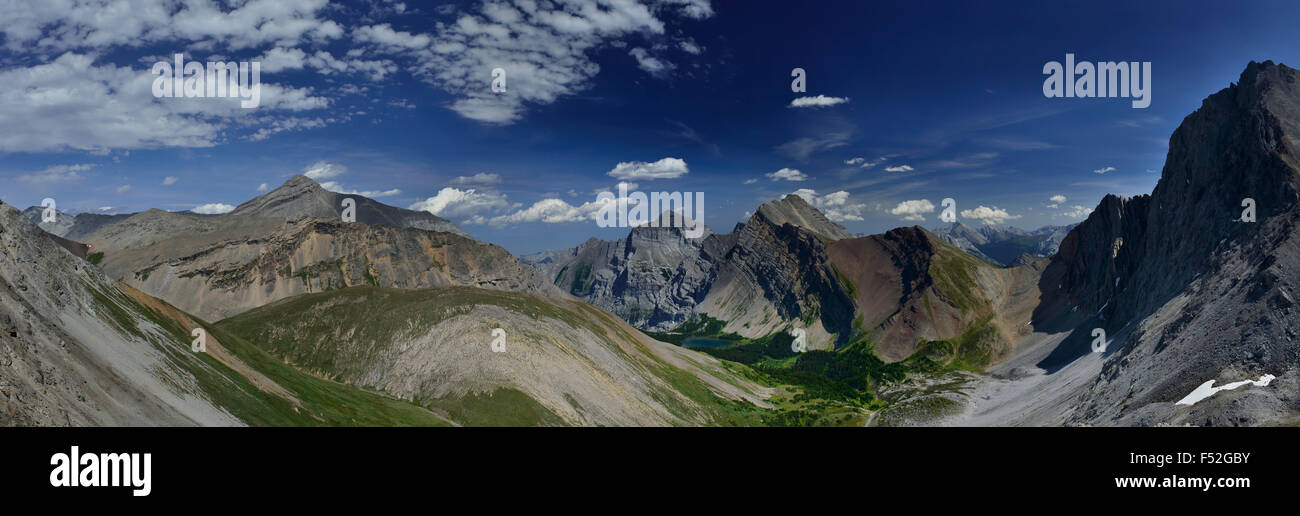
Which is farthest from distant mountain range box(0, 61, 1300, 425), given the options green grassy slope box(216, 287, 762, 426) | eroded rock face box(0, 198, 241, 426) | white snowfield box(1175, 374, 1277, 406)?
white snowfield box(1175, 374, 1277, 406)

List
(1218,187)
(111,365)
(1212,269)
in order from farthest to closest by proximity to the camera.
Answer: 1. (1218,187)
2. (1212,269)
3. (111,365)

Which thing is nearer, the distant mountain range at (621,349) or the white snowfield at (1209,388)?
the distant mountain range at (621,349)

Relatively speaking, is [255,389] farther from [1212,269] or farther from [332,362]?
[1212,269]

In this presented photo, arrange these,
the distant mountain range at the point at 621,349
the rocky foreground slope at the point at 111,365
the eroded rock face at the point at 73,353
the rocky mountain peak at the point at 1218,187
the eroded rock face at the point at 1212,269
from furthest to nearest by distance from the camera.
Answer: the rocky mountain peak at the point at 1218,187 → the eroded rock face at the point at 1212,269 → the distant mountain range at the point at 621,349 → the rocky foreground slope at the point at 111,365 → the eroded rock face at the point at 73,353

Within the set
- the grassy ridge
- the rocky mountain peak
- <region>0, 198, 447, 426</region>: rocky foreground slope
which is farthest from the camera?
the rocky mountain peak

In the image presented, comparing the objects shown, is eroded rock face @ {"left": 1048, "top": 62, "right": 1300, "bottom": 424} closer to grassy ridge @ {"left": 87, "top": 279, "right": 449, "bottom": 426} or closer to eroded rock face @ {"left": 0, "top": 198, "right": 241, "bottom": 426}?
grassy ridge @ {"left": 87, "top": 279, "right": 449, "bottom": 426}

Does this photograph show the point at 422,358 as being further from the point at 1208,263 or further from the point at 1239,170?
the point at 1239,170

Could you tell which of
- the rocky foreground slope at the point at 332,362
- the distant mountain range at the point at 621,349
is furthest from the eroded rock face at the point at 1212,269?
the rocky foreground slope at the point at 332,362

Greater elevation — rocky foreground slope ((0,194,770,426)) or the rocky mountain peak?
the rocky mountain peak

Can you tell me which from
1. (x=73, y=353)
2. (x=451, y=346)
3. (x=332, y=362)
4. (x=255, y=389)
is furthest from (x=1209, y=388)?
(x=332, y=362)

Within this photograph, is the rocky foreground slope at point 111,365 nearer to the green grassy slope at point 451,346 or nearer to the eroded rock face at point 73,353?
the eroded rock face at point 73,353
